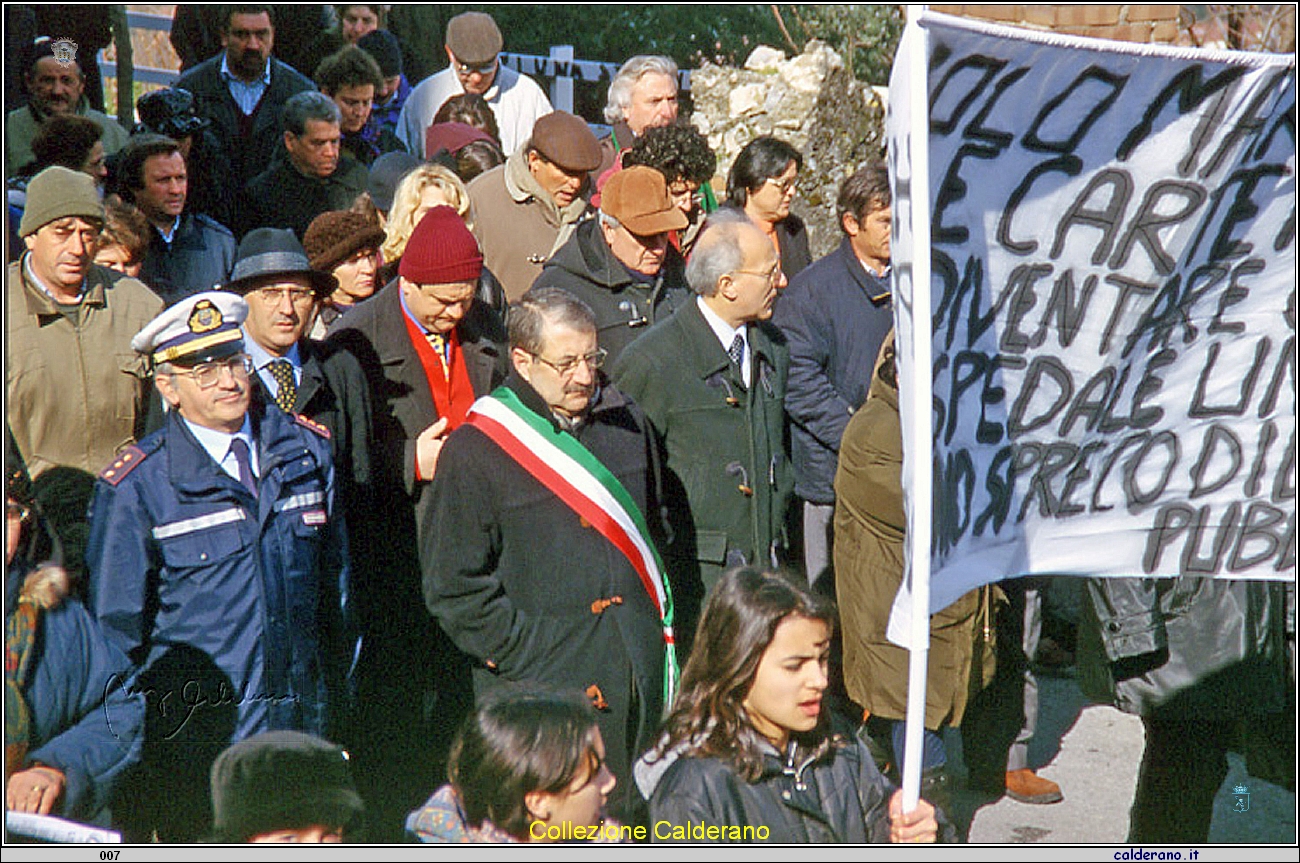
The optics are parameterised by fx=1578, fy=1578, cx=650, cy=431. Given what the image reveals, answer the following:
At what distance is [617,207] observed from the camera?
5.52 metres

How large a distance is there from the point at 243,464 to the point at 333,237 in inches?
56.1

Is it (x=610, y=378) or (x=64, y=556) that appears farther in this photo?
(x=610, y=378)

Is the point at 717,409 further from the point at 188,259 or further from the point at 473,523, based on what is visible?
the point at 188,259

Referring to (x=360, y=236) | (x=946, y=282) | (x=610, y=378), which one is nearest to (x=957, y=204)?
(x=946, y=282)

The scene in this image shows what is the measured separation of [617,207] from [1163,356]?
94.2 inches

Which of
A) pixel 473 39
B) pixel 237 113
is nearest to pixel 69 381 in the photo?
pixel 237 113

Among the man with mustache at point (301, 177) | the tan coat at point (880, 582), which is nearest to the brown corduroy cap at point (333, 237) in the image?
the man with mustache at point (301, 177)

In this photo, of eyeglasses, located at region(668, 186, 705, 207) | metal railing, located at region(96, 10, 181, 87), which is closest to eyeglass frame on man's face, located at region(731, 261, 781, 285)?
Result: eyeglasses, located at region(668, 186, 705, 207)

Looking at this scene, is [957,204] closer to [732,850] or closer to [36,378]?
[732,850]

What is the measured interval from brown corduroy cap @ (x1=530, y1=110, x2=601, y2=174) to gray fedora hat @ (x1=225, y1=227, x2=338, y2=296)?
1.87 m

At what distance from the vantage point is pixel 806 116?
32.1ft

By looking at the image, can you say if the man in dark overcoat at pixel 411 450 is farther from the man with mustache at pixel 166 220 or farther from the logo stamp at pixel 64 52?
the logo stamp at pixel 64 52

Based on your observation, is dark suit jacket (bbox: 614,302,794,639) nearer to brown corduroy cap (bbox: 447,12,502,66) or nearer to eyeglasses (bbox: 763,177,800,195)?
eyeglasses (bbox: 763,177,800,195)

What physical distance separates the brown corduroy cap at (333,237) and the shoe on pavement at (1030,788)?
9.39 ft
